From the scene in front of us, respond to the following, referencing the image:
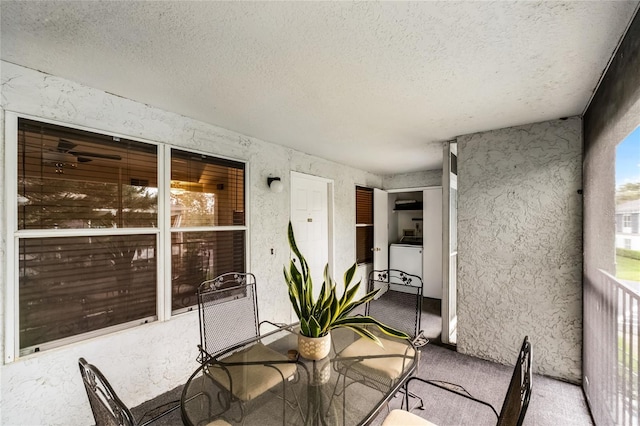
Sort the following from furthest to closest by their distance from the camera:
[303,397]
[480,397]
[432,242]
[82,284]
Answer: [432,242]
[480,397]
[82,284]
[303,397]

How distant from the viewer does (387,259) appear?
5.48 metres

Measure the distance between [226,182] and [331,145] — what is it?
1379 millimetres

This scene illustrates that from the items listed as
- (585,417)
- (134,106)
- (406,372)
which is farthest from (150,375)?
(585,417)

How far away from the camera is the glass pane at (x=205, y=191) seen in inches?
94.7

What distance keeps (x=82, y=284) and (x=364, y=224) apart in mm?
4040

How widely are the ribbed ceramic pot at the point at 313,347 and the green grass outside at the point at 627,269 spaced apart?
166 centimetres

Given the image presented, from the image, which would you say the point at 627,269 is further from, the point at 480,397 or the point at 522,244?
the point at 480,397

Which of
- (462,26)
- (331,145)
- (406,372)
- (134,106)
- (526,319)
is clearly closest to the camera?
(462,26)

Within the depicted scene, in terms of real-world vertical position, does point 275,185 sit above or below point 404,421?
above

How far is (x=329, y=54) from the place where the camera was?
1503 millimetres

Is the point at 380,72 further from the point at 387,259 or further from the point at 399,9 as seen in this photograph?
the point at 387,259

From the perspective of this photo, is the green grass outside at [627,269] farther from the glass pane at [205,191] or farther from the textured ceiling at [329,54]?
the glass pane at [205,191]

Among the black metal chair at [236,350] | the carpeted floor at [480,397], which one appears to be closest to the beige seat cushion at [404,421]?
the black metal chair at [236,350]

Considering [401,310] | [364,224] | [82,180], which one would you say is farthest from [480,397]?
[82,180]
